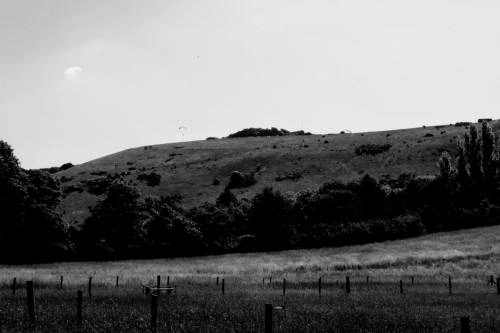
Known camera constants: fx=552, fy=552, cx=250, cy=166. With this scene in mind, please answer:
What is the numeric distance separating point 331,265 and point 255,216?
2757 cm

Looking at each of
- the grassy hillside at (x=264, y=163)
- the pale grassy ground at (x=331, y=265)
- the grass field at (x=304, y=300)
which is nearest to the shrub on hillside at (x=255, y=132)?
the grassy hillside at (x=264, y=163)

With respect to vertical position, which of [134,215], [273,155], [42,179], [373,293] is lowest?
[373,293]

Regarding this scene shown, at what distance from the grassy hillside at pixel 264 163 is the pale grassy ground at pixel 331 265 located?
3404 centimetres

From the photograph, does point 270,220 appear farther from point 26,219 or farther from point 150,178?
point 150,178

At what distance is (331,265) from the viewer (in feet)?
191

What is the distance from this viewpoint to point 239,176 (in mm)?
119250

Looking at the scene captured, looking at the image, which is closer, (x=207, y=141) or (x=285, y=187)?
(x=285, y=187)

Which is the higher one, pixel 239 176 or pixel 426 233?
pixel 239 176

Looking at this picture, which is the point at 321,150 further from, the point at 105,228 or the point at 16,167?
the point at 16,167

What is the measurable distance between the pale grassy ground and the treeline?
4.72 metres

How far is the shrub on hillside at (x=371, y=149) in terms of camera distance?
416 ft

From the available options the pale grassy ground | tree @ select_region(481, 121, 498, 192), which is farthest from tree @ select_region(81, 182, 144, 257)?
tree @ select_region(481, 121, 498, 192)

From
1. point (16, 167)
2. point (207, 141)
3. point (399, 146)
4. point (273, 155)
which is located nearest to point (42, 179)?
point (16, 167)

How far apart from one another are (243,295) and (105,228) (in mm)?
51901
